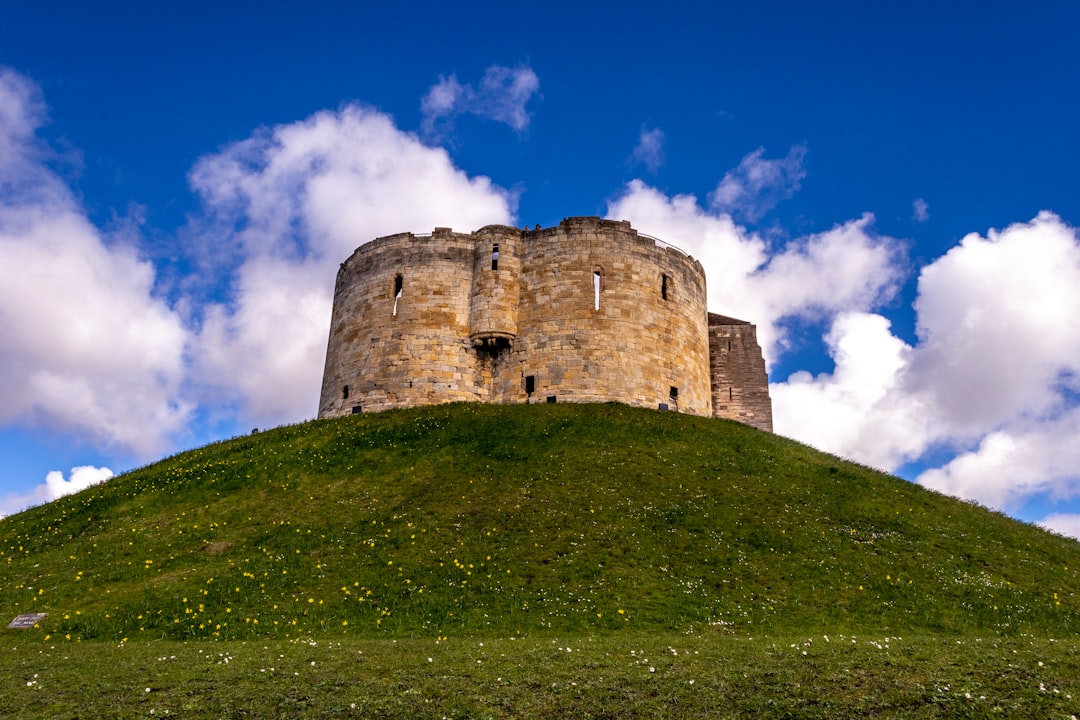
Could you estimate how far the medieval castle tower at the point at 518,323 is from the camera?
119 ft

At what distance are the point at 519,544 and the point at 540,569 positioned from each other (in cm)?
166

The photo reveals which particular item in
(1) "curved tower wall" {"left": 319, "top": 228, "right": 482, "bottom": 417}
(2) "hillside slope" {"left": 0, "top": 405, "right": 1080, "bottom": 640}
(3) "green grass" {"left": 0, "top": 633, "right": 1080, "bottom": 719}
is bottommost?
(3) "green grass" {"left": 0, "top": 633, "right": 1080, "bottom": 719}

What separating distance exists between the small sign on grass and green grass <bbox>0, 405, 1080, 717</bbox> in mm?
424

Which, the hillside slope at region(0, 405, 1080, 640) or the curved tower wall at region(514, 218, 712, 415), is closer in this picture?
the hillside slope at region(0, 405, 1080, 640)

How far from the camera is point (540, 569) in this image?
19375 mm

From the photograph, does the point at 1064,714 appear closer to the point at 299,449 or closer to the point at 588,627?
the point at 588,627

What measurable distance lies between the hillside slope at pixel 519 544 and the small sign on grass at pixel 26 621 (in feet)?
1.47

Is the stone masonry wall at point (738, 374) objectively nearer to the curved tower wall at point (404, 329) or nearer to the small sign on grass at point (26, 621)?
the curved tower wall at point (404, 329)

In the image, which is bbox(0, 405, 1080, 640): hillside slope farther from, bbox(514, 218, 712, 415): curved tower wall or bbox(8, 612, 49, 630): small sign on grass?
bbox(514, 218, 712, 415): curved tower wall

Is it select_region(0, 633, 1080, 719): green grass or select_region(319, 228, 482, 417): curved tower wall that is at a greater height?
select_region(319, 228, 482, 417): curved tower wall

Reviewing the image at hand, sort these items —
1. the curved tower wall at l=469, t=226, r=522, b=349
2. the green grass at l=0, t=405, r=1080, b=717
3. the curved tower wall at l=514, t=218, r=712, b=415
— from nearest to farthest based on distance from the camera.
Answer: the green grass at l=0, t=405, r=1080, b=717, the curved tower wall at l=514, t=218, r=712, b=415, the curved tower wall at l=469, t=226, r=522, b=349

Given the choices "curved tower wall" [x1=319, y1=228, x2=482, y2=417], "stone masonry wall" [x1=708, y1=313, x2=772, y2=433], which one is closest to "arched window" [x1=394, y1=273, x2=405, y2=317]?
"curved tower wall" [x1=319, y1=228, x2=482, y2=417]

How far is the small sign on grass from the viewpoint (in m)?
17.3

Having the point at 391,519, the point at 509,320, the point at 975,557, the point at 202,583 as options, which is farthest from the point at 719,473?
the point at 202,583
